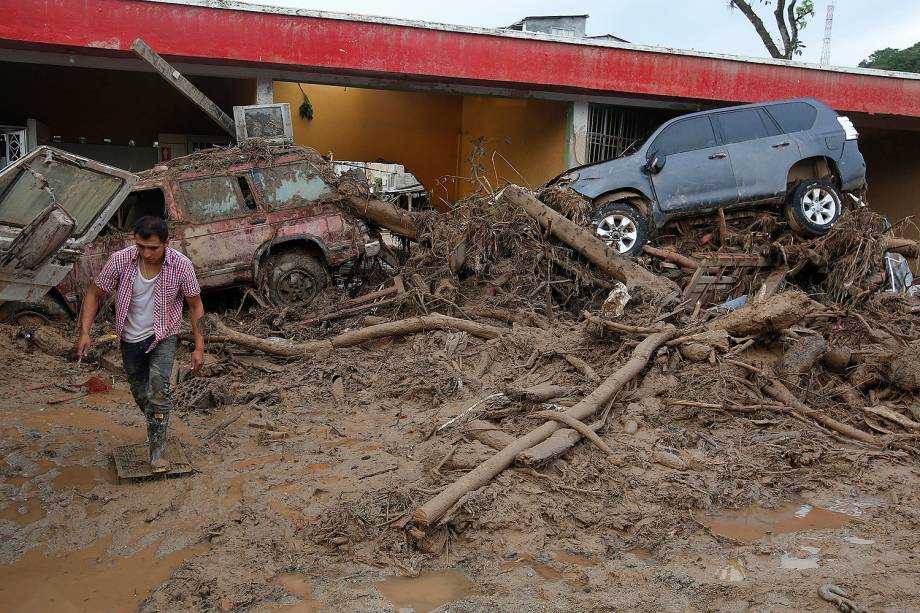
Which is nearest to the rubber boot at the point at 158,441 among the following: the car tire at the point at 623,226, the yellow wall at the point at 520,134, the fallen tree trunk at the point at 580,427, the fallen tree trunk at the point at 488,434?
the fallen tree trunk at the point at 488,434

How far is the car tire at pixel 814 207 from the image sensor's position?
1083cm

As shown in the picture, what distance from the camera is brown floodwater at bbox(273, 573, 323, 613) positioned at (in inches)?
145

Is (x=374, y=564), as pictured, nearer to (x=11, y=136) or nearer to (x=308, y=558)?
(x=308, y=558)

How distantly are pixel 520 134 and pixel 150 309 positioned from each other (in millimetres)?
13120

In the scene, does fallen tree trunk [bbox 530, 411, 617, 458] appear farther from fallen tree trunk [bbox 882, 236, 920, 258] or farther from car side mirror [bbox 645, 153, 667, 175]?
fallen tree trunk [bbox 882, 236, 920, 258]

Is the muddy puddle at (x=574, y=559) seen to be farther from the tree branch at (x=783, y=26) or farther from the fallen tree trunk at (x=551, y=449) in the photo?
the tree branch at (x=783, y=26)

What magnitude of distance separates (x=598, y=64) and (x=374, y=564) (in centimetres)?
1226

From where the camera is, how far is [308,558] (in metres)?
4.12

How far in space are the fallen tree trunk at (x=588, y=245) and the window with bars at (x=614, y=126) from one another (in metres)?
6.51

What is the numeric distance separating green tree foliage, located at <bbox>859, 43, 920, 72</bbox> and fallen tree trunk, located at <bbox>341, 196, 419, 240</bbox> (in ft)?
127

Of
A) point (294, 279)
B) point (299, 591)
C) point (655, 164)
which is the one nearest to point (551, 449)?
point (299, 591)

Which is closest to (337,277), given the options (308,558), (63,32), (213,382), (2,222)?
(213,382)

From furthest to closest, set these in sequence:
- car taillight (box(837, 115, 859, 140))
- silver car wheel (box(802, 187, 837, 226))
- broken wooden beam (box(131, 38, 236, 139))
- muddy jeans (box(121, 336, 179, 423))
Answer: broken wooden beam (box(131, 38, 236, 139)), car taillight (box(837, 115, 859, 140)), silver car wheel (box(802, 187, 837, 226)), muddy jeans (box(121, 336, 179, 423))

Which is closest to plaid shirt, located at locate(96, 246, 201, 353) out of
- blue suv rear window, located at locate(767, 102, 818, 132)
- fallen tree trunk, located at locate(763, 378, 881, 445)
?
fallen tree trunk, located at locate(763, 378, 881, 445)
